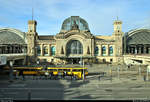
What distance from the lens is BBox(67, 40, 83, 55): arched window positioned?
75.8 meters

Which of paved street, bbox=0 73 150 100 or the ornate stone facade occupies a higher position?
the ornate stone facade

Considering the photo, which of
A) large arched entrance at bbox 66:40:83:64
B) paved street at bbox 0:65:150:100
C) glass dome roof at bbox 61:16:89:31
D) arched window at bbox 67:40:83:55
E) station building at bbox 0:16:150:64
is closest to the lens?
paved street at bbox 0:65:150:100

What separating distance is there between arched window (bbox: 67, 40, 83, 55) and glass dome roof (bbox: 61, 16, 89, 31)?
1302cm

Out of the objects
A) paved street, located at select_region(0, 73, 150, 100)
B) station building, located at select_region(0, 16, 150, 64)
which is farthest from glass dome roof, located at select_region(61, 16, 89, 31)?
paved street, located at select_region(0, 73, 150, 100)

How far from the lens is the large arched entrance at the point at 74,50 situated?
7553 centimetres

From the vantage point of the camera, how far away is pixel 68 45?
249 feet

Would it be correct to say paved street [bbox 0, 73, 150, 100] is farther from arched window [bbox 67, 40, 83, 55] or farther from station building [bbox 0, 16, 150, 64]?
arched window [bbox 67, 40, 83, 55]

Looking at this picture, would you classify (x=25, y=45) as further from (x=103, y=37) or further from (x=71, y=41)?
(x=103, y=37)

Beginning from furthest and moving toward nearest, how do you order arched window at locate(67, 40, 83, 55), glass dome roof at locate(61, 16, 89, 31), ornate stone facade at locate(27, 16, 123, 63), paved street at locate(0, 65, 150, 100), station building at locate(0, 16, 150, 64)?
glass dome roof at locate(61, 16, 89, 31) < arched window at locate(67, 40, 83, 55) < station building at locate(0, 16, 150, 64) < ornate stone facade at locate(27, 16, 123, 63) < paved street at locate(0, 65, 150, 100)

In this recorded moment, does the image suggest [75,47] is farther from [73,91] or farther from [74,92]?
[74,92]

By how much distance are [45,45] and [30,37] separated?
389 inches

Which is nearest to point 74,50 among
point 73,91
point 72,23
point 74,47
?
point 74,47

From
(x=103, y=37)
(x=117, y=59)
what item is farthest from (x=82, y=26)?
(x=117, y=59)

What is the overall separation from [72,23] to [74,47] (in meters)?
18.2
